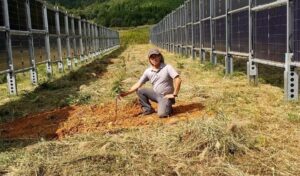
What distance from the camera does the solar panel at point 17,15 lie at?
458 inches

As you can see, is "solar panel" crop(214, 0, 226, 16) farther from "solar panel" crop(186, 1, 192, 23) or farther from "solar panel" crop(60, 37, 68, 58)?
"solar panel" crop(60, 37, 68, 58)

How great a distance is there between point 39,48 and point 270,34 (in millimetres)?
8115

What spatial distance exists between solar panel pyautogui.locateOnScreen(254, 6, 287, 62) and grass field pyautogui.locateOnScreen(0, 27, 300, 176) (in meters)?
0.73

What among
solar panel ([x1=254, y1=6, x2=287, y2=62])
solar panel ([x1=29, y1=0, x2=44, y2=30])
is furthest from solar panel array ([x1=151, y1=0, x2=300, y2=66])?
solar panel ([x1=29, y1=0, x2=44, y2=30])

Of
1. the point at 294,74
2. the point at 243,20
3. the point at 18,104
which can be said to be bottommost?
the point at 18,104

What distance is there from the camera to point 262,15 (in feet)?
29.9

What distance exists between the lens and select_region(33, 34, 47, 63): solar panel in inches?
548

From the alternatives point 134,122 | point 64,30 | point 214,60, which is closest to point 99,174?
point 134,122

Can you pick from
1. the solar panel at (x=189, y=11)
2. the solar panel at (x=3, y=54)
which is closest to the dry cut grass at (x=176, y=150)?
the solar panel at (x=3, y=54)

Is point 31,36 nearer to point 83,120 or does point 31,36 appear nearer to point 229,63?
point 229,63

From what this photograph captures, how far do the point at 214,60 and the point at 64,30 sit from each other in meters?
7.92

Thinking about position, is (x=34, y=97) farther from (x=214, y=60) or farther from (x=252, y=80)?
(x=214, y=60)

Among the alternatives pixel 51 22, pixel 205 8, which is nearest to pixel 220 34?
pixel 205 8

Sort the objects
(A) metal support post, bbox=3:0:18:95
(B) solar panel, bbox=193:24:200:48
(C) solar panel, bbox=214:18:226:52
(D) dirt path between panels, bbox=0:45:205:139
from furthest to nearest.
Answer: (B) solar panel, bbox=193:24:200:48, (C) solar panel, bbox=214:18:226:52, (A) metal support post, bbox=3:0:18:95, (D) dirt path between panels, bbox=0:45:205:139
